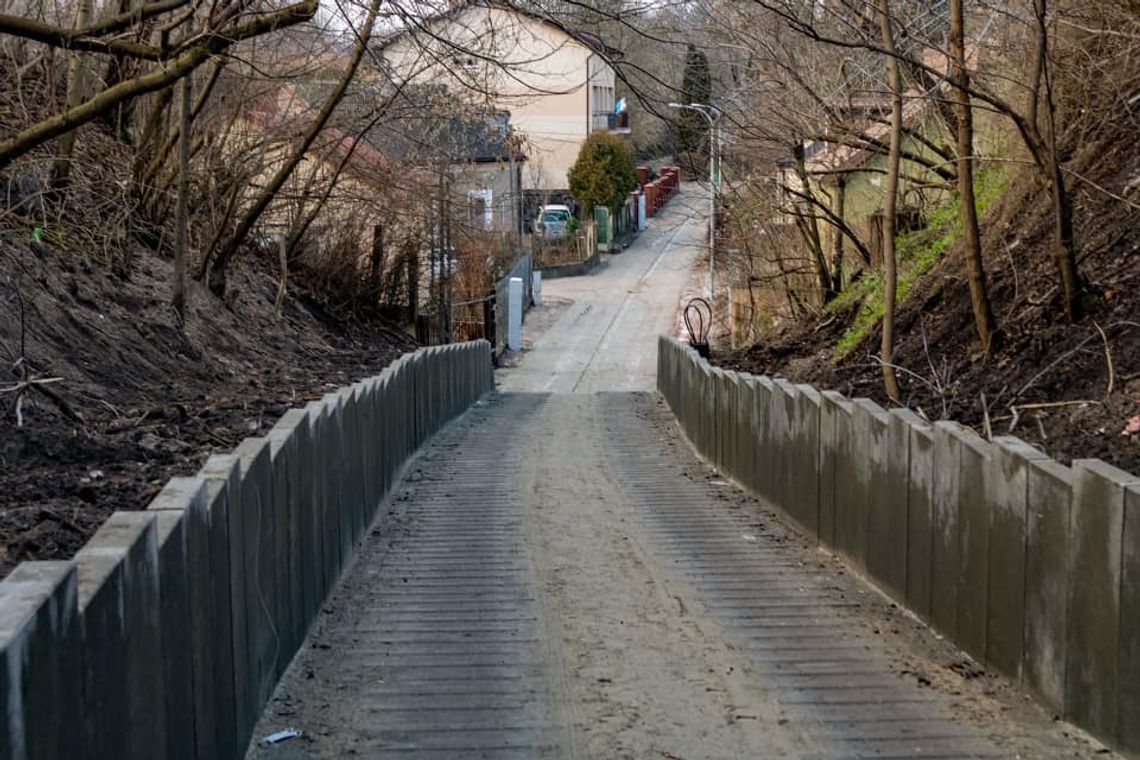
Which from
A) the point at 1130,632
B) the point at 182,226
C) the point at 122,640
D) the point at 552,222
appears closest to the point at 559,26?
the point at 1130,632

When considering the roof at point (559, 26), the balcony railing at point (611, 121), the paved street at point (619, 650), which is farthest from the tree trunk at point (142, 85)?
the balcony railing at point (611, 121)

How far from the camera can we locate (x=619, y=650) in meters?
7.81

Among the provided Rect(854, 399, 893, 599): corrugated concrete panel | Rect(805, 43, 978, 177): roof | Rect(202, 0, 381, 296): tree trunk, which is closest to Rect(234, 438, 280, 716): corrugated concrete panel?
Rect(854, 399, 893, 599): corrugated concrete panel

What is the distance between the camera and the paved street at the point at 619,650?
630 cm

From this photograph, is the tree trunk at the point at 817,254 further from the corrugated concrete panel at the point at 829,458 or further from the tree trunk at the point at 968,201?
the corrugated concrete panel at the point at 829,458

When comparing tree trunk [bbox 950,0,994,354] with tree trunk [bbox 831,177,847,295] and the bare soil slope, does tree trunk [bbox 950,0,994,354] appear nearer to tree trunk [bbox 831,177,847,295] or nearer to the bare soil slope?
the bare soil slope

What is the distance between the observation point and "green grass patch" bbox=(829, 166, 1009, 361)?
61.4 ft

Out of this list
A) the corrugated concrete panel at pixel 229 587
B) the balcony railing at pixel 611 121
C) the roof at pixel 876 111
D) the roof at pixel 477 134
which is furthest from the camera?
the balcony railing at pixel 611 121

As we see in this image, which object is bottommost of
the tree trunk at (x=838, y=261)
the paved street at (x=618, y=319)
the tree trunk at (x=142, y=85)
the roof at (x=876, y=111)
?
the paved street at (x=618, y=319)

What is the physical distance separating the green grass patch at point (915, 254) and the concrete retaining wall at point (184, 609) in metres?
11.0

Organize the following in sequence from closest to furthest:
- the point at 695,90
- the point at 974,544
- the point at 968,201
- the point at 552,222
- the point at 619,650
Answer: the point at 974,544
the point at 619,650
the point at 968,201
the point at 695,90
the point at 552,222

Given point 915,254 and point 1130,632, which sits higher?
point 915,254

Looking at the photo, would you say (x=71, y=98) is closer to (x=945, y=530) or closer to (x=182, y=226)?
(x=182, y=226)

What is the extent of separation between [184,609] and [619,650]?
3.40m
